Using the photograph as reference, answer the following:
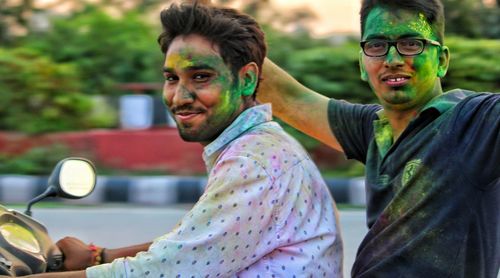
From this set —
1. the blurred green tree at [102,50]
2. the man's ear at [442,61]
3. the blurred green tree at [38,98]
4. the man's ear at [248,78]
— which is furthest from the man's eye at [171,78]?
the blurred green tree at [102,50]

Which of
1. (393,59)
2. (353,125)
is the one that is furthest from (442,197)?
(353,125)

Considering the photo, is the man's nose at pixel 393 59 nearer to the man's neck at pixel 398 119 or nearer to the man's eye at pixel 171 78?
the man's neck at pixel 398 119

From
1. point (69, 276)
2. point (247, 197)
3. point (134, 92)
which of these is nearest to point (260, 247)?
point (247, 197)

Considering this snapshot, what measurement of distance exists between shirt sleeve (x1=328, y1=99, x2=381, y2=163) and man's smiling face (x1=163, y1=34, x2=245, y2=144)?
543mm

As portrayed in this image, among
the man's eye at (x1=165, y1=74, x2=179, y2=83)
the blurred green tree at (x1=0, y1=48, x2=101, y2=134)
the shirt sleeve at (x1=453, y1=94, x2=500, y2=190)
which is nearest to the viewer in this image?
the shirt sleeve at (x1=453, y1=94, x2=500, y2=190)

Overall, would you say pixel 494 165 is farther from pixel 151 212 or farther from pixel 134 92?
pixel 134 92

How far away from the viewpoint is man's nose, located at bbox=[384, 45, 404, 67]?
6.97 ft

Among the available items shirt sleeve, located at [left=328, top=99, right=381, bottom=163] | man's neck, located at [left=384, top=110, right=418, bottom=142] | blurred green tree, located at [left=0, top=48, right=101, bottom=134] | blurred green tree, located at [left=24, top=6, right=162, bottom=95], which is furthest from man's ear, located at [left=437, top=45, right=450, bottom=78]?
blurred green tree, located at [left=24, top=6, right=162, bottom=95]

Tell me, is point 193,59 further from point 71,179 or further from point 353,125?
point 353,125

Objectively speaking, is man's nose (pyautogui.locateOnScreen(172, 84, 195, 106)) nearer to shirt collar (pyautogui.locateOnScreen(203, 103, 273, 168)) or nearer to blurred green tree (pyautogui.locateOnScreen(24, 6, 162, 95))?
shirt collar (pyautogui.locateOnScreen(203, 103, 273, 168))

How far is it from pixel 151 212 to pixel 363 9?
5.82 meters

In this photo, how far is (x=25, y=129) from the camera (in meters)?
9.20

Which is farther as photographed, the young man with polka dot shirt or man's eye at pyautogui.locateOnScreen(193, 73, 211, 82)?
man's eye at pyautogui.locateOnScreen(193, 73, 211, 82)

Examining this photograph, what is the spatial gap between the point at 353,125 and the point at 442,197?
56cm
